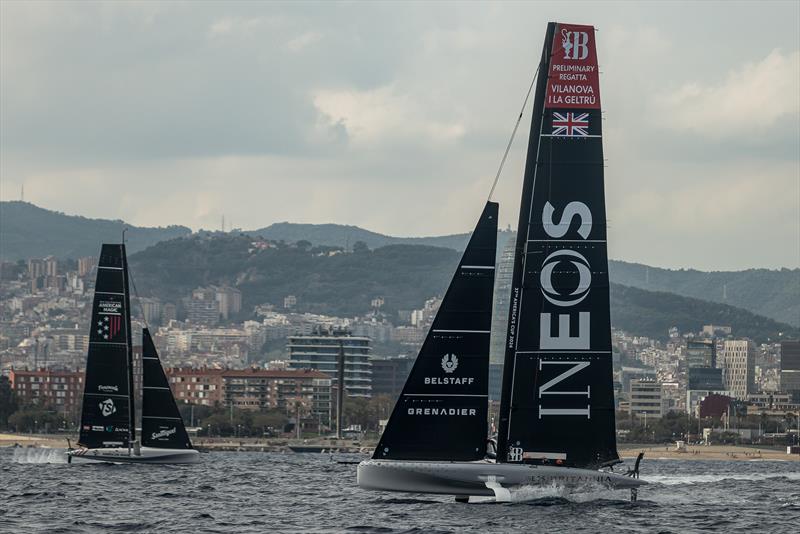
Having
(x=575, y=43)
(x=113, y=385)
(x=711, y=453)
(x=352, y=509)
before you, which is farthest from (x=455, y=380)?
(x=711, y=453)

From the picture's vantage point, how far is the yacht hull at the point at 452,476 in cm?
3409

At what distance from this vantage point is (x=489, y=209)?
115ft

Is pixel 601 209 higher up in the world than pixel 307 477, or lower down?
higher up

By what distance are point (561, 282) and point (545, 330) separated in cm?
100

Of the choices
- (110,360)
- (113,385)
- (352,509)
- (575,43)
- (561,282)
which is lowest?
(352,509)

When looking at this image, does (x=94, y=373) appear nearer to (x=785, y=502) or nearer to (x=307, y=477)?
(x=307, y=477)

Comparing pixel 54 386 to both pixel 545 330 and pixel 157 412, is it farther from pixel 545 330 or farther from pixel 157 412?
pixel 545 330

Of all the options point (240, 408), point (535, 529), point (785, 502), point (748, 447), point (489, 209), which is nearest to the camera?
point (535, 529)

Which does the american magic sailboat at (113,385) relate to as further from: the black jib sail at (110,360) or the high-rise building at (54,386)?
the high-rise building at (54,386)

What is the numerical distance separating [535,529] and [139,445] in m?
34.0

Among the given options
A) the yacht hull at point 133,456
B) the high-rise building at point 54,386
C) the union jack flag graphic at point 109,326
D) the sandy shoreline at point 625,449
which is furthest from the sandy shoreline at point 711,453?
the union jack flag graphic at point 109,326

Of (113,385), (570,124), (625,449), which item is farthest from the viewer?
(625,449)

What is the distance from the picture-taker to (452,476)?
112ft

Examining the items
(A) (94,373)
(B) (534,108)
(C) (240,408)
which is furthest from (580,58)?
(C) (240,408)
